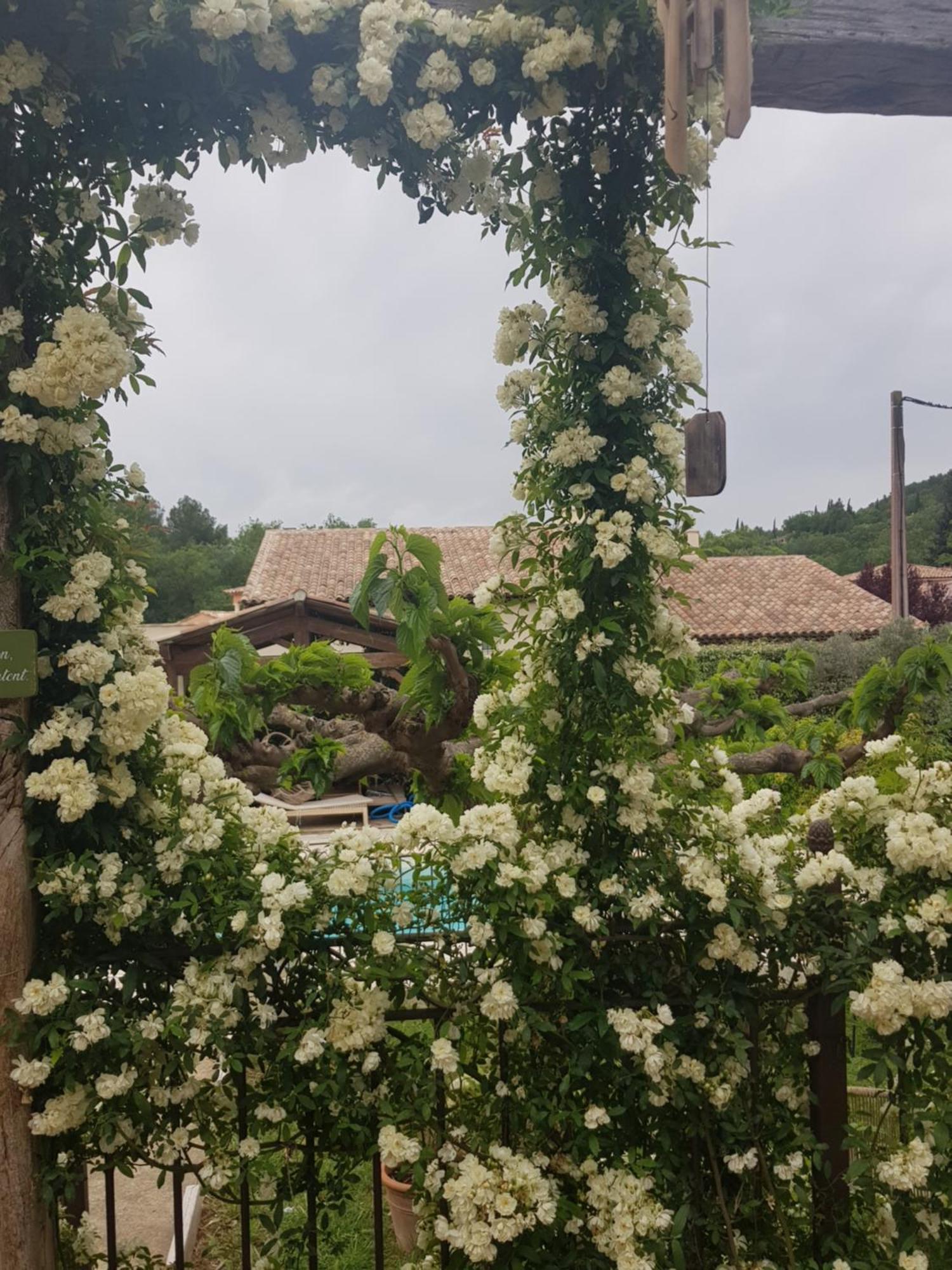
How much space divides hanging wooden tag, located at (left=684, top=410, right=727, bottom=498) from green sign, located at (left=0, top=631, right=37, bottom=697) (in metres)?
1.43

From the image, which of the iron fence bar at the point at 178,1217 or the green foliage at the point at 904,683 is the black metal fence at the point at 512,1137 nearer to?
the iron fence bar at the point at 178,1217

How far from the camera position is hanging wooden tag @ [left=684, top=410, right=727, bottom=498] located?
1887 mm

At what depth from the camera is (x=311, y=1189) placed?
1820 mm

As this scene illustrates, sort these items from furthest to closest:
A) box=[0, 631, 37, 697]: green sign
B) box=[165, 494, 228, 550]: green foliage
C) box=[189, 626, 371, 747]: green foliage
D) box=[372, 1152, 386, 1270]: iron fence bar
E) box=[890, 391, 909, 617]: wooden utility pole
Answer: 1. box=[165, 494, 228, 550]: green foliage
2. box=[890, 391, 909, 617]: wooden utility pole
3. box=[189, 626, 371, 747]: green foliage
4. box=[372, 1152, 386, 1270]: iron fence bar
5. box=[0, 631, 37, 697]: green sign

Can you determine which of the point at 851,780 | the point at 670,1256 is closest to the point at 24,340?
the point at 851,780

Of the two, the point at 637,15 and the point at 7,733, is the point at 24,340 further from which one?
the point at 637,15

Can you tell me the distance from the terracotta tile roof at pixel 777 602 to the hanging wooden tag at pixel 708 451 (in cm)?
1272

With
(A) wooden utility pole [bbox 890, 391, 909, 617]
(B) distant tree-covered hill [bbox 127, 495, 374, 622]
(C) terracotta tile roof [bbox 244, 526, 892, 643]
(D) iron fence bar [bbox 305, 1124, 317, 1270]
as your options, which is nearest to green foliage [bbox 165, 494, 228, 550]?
(B) distant tree-covered hill [bbox 127, 495, 374, 622]

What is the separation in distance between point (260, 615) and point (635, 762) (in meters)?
2.84

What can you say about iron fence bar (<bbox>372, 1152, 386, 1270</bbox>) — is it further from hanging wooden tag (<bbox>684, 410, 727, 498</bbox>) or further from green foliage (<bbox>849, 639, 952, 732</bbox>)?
green foliage (<bbox>849, 639, 952, 732</bbox>)

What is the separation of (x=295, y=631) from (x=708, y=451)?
2.85 meters

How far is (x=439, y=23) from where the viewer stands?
187 centimetres

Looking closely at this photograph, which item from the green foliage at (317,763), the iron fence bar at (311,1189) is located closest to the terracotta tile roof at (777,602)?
the green foliage at (317,763)

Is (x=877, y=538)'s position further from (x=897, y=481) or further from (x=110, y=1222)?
(x=110, y=1222)
